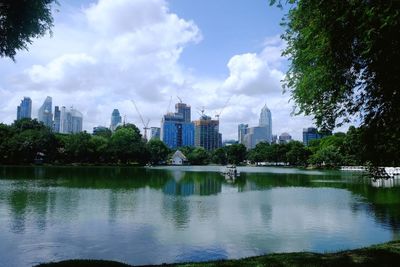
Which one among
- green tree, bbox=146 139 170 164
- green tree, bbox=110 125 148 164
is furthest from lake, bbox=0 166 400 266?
green tree, bbox=146 139 170 164

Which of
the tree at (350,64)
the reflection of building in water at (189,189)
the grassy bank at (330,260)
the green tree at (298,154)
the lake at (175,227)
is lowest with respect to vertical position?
the lake at (175,227)

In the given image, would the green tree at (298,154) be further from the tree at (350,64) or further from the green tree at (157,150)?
the tree at (350,64)

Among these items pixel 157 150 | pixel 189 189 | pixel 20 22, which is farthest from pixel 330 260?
pixel 157 150

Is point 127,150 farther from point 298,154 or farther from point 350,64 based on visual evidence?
point 350,64

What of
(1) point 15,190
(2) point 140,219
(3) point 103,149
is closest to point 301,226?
(2) point 140,219

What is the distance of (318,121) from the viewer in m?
14.9

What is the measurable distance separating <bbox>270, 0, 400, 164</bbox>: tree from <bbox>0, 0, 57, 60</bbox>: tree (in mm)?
8119

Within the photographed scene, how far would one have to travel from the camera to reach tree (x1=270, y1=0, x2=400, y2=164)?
31.3 ft

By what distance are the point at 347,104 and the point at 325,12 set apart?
4.46 metres

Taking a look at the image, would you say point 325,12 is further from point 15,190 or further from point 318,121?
point 15,190

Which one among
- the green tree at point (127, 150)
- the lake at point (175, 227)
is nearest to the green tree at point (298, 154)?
the green tree at point (127, 150)

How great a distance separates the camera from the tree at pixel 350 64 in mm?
9555

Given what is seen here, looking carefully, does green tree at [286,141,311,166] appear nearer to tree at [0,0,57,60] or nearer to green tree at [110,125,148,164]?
green tree at [110,125,148,164]

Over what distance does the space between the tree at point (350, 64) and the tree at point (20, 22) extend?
812cm
